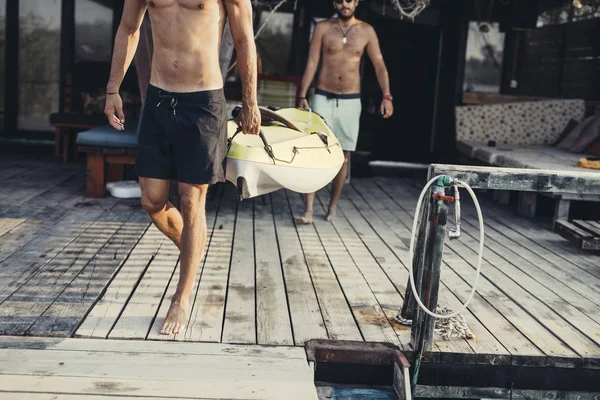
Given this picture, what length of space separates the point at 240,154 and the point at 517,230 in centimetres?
309

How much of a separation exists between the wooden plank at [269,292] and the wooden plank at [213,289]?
0.19 metres

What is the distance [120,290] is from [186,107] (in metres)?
1.15

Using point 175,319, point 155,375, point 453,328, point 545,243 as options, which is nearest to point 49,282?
point 175,319

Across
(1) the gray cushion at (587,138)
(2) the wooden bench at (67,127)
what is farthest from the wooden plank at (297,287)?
(1) the gray cushion at (587,138)

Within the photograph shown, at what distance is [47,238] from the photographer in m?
5.09

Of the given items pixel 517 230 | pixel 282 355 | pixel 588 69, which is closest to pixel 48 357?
pixel 282 355

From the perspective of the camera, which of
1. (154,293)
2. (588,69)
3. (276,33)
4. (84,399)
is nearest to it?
(84,399)

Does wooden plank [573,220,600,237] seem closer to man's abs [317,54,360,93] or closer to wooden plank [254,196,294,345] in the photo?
man's abs [317,54,360,93]

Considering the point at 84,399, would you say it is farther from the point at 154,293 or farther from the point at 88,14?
the point at 88,14

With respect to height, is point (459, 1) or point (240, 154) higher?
point (459, 1)

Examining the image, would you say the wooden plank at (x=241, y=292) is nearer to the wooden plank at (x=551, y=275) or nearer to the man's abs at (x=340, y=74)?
the man's abs at (x=340, y=74)

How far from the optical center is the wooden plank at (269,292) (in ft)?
11.2

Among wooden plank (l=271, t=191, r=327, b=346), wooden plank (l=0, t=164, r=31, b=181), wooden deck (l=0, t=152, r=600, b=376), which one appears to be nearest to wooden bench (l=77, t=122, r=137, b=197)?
wooden deck (l=0, t=152, r=600, b=376)

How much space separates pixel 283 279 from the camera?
14.4ft
